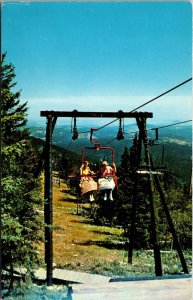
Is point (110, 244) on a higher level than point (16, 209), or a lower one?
lower

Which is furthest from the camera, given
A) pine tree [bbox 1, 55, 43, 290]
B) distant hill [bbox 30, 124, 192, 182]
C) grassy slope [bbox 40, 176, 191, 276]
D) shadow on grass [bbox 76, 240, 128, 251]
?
shadow on grass [bbox 76, 240, 128, 251]

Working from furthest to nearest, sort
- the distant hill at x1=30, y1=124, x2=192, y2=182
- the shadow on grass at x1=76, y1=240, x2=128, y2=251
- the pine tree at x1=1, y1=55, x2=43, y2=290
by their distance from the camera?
the shadow on grass at x1=76, y1=240, x2=128, y2=251 < the distant hill at x1=30, y1=124, x2=192, y2=182 < the pine tree at x1=1, y1=55, x2=43, y2=290

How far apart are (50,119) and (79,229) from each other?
30217 mm

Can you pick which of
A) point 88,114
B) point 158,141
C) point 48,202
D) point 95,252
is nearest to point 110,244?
point 95,252

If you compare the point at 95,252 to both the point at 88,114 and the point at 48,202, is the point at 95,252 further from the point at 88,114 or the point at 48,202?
the point at 88,114

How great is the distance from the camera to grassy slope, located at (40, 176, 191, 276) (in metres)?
14.1

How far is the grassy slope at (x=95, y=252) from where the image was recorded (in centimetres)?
1410

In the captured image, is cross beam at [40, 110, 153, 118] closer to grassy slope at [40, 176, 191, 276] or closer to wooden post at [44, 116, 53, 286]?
wooden post at [44, 116, 53, 286]

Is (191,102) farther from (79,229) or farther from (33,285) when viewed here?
(79,229)

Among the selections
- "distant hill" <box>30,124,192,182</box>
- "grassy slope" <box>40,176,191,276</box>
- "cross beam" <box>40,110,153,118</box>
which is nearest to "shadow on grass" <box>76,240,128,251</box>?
"grassy slope" <box>40,176,191,276</box>

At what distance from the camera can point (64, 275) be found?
10945mm

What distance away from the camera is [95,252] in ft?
83.7

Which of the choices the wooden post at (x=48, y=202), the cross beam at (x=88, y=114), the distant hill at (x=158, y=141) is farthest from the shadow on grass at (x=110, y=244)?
the cross beam at (x=88, y=114)

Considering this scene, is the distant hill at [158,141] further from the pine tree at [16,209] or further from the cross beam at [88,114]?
the pine tree at [16,209]
